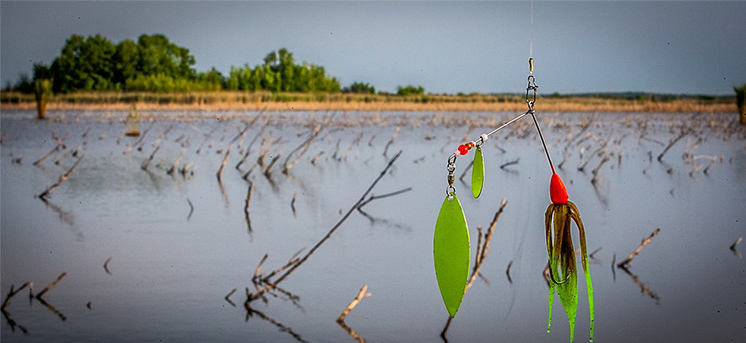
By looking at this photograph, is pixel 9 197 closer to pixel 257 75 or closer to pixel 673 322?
pixel 673 322

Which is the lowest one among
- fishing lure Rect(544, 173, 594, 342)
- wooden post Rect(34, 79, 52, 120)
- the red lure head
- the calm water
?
the calm water

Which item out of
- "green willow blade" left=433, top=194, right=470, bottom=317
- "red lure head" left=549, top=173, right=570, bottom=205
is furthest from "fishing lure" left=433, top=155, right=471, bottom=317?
"red lure head" left=549, top=173, right=570, bottom=205

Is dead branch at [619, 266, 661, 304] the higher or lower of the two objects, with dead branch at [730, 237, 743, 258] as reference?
lower

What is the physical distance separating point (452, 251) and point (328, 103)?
2961 cm

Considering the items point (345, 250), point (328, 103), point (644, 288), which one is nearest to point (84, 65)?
point (328, 103)

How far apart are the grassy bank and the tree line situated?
3.99 m

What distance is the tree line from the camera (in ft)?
132

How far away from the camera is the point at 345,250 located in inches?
283

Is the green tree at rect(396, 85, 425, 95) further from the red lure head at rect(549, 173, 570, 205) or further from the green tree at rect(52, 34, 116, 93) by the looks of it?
the red lure head at rect(549, 173, 570, 205)

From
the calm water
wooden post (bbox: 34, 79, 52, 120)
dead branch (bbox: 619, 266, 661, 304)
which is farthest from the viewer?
wooden post (bbox: 34, 79, 52, 120)

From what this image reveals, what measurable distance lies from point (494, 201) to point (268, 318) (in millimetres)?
4728

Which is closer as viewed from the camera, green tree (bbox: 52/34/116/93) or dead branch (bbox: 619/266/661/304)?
dead branch (bbox: 619/266/661/304)

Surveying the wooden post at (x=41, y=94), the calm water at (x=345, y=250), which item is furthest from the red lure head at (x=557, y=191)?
the wooden post at (x=41, y=94)

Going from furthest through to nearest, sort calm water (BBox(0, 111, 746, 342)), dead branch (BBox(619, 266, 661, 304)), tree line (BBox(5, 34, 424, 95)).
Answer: tree line (BBox(5, 34, 424, 95)) < dead branch (BBox(619, 266, 661, 304)) < calm water (BBox(0, 111, 746, 342))
